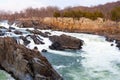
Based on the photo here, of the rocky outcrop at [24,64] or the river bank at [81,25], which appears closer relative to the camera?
the rocky outcrop at [24,64]

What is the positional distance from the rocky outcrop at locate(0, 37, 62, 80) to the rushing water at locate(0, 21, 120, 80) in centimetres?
89

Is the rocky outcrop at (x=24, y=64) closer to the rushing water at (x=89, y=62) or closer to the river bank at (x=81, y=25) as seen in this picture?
the rushing water at (x=89, y=62)

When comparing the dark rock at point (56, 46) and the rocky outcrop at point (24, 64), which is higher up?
the rocky outcrop at point (24, 64)

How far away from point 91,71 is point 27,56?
6.99m

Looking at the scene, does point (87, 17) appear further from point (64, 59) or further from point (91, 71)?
point (91, 71)

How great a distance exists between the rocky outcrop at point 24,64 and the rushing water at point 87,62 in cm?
89

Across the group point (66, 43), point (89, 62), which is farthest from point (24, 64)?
point (66, 43)

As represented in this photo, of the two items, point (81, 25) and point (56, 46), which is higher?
point (56, 46)

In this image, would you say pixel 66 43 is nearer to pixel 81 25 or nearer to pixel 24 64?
pixel 24 64

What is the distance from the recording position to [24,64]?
1911cm

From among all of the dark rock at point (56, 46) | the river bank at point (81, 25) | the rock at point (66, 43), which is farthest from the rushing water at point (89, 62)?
the river bank at point (81, 25)

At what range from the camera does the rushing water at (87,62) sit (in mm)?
23078

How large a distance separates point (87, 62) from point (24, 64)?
431 inches

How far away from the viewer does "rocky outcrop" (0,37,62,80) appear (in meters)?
18.9
